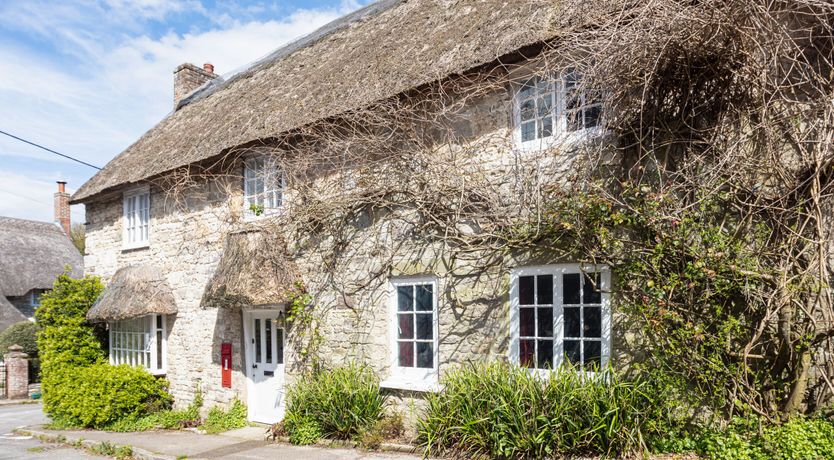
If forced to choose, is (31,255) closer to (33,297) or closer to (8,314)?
(33,297)

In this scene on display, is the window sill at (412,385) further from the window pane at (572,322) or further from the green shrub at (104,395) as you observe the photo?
the green shrub at (104,395)

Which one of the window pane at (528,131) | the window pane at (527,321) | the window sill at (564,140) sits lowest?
the window pane at (527,321)

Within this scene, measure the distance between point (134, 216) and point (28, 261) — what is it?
18.0 metres

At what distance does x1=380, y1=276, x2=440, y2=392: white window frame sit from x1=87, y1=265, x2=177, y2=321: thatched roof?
5.67m

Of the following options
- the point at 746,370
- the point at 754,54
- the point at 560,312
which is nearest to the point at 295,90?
the point at 560,312

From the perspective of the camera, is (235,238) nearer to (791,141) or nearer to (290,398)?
(290,398)

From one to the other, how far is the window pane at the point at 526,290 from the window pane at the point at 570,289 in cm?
40

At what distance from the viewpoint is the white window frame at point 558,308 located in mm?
7031

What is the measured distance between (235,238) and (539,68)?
5667 mm

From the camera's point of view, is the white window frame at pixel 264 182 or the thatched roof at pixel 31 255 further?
the thatched roof at pixel 31 255

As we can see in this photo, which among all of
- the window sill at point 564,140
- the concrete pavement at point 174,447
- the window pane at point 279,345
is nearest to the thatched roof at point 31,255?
the concrete pavement at point 174,447

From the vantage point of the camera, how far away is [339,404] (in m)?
8.71

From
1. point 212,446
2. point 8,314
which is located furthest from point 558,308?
point 8,314

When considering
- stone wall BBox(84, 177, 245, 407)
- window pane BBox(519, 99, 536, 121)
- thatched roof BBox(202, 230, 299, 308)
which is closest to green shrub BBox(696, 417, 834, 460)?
window pane BBox(519, 99, 536, 121)
